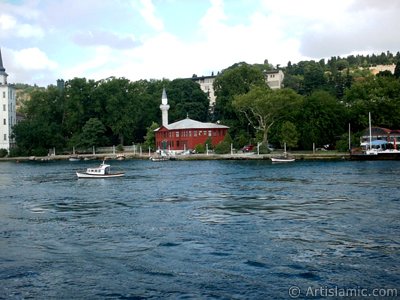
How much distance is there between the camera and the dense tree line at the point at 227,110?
88812 millimetres

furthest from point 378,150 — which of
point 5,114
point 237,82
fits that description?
point 5,114

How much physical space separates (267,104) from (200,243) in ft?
226

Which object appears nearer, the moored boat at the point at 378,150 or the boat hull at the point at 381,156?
the boat hull at the point at 381,156

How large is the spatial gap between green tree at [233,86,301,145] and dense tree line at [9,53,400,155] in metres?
0.18

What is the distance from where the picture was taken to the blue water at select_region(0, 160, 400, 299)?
52.0 feet

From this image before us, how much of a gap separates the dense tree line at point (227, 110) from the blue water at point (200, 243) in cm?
5048

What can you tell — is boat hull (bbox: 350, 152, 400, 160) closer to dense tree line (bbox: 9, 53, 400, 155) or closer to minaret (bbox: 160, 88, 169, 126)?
dense tree line (bbox: 9, 53, 400, 155)

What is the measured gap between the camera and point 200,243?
70.3 feet

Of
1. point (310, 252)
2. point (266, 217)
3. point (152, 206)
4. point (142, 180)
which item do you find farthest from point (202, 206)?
point (142, 180)

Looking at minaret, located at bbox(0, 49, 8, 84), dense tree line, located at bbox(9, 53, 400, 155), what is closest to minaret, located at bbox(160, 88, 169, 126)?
dense tree line, located at bbox(9, 53, 400, 155)

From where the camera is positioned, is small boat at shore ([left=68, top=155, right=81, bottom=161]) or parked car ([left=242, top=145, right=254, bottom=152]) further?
small boat at shore ([left=68, top=155, right=81, bottom=161])

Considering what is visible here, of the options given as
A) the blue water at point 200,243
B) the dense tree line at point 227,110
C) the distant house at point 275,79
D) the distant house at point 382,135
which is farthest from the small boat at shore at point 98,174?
the distant house at point 275,79

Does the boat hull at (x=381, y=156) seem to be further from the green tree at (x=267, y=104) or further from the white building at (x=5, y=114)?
the white building at (x=5, y=114)

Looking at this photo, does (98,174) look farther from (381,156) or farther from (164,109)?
(164,109)
